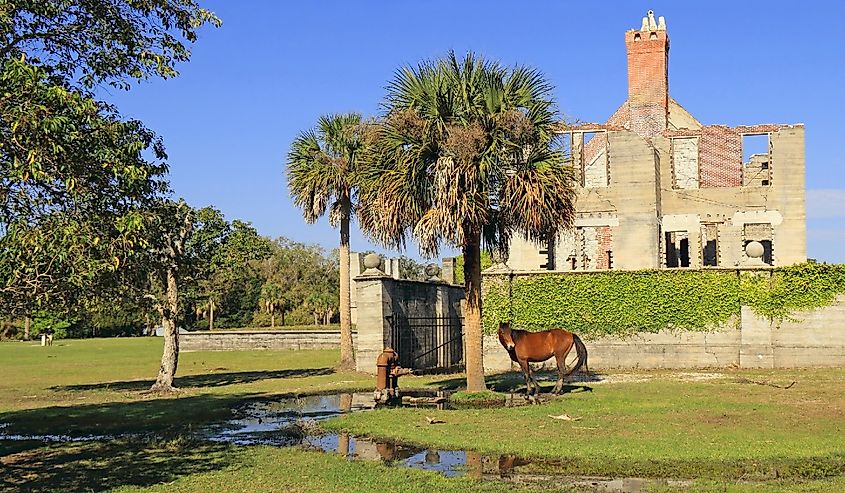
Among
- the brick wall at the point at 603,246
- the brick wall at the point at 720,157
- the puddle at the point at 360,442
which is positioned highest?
the brick wall at the point at 720,157

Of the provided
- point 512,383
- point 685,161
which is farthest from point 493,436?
point 685,161

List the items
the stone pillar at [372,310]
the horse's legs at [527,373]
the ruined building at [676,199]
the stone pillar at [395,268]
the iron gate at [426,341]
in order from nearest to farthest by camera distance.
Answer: the horse's legs at [527,373] < the stone pillar at [372,310] < the iron gate at [426,341] < the ruined building at [676,199] < the stone pillar at [395,268]

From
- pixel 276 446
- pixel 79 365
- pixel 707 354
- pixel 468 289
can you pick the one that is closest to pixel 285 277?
pixel 79 365

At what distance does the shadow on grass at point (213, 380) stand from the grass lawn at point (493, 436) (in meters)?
0.73

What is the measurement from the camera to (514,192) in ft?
58.7

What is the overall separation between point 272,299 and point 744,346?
4986 cm

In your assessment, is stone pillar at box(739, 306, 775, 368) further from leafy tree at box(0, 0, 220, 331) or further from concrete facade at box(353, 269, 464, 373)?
leafy tree at box(0, 0, 220, 331)

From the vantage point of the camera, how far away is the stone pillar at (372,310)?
2606 centimetres

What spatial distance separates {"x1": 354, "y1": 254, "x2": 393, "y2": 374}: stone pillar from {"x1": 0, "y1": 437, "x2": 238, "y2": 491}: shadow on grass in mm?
12133

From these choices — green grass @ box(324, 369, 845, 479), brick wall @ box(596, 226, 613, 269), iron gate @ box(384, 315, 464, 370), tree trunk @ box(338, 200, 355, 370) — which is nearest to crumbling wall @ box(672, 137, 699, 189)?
brick wall @ box(596, 226, 613, 269)

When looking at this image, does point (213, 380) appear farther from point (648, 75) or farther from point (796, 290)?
point (648, 75)

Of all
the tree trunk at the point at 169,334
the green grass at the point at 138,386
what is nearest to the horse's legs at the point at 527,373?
the green grass at the point at 138,386

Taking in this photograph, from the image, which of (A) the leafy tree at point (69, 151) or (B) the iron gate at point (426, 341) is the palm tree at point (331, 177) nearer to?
(B) the iron gate at point (426, 341)

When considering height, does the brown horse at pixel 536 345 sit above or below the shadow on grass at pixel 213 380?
above
